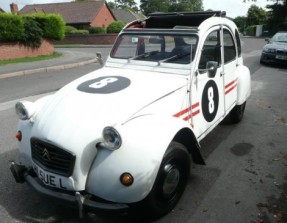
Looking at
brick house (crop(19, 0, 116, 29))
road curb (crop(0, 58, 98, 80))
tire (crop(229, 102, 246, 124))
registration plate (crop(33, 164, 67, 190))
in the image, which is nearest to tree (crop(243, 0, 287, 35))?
brick house (crop(19, 0, 116, 29))

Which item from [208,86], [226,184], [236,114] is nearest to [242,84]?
[236,114]

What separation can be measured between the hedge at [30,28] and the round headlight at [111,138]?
657 inches

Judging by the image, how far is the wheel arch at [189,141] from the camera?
384 cm

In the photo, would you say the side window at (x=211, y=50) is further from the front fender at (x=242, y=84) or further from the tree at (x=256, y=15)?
the tree at (x=256, y=15)

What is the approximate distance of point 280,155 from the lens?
531cm

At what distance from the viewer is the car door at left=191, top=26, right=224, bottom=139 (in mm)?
4566

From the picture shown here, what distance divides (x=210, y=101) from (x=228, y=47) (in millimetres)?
1387

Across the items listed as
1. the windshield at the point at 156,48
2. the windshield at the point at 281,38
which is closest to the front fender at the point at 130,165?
the windshield at the point at 156,48

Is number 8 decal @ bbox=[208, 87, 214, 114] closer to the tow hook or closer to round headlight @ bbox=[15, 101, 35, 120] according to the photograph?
round headlight @ bbox=[15, 101, 35, 120]

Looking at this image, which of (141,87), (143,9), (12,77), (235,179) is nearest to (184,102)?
(141,87)

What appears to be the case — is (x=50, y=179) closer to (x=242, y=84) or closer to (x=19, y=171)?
(x=19, y=171)

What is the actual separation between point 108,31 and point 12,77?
84.7 ft

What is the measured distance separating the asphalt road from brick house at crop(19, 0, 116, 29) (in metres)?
43.9

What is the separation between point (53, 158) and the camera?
339 centimetres
